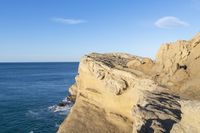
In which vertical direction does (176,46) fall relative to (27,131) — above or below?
above

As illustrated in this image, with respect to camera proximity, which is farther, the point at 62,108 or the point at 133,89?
the point at 62,108

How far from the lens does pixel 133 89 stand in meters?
26.2

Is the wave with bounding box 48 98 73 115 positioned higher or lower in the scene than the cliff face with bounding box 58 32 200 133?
lower

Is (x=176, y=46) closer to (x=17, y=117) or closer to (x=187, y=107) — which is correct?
(x=187, y=107)

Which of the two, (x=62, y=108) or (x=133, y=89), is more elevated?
(x=133, y=89)

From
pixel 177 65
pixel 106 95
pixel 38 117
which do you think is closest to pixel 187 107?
pixel 177 65

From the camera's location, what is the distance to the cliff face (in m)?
20.4

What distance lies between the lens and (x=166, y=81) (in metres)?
25.2

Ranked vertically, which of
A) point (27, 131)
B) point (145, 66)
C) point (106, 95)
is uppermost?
point (145, 66)

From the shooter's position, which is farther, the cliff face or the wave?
the wave

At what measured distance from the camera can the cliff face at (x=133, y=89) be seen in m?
20.4

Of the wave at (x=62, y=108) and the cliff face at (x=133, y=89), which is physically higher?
the cliff face at (x=133, y=89)

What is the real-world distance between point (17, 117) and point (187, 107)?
141 ft

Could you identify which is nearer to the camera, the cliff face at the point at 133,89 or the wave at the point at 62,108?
the cliff face at the point at 133,89
